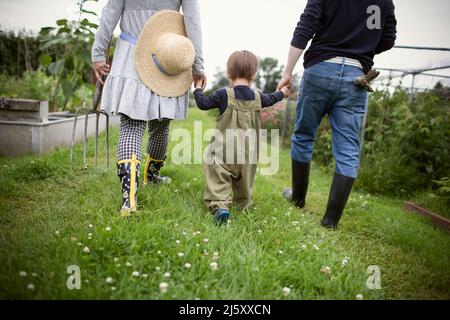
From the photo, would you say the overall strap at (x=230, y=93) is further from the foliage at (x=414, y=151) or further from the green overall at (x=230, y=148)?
the foliage at (x=414, y=151)

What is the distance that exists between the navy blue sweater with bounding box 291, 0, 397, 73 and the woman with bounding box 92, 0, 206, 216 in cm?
83

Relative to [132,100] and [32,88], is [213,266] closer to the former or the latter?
[132,100]

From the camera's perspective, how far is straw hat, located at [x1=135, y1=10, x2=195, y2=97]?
2.46m

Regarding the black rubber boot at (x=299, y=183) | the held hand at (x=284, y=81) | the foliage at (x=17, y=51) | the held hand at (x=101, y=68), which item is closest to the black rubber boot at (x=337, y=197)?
the black rubber boot at (x=299, y=183)

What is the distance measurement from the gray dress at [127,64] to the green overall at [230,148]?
43 cm

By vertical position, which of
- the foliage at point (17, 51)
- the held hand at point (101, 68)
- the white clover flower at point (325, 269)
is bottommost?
the white clover flower at point (325, 269)

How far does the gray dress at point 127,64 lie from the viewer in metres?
2.42

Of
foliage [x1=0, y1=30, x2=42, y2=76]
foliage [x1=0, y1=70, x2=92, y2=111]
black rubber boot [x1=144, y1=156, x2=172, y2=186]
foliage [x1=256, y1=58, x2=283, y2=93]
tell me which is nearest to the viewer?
black rubber boot [x1=144, y1=156, x2=172, y2=186]

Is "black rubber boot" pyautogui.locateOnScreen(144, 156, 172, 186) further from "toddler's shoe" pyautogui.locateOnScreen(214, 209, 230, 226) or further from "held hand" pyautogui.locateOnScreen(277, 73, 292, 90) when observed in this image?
"held hand" pyautogui.locateOnScreen(277, 73, 292, 90)

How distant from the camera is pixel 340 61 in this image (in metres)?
2.62

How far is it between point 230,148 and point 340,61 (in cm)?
103

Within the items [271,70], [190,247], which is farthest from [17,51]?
[271,70]

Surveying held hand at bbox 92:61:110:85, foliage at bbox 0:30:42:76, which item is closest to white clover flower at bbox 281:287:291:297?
held hand at bbox 92:61:110:85
